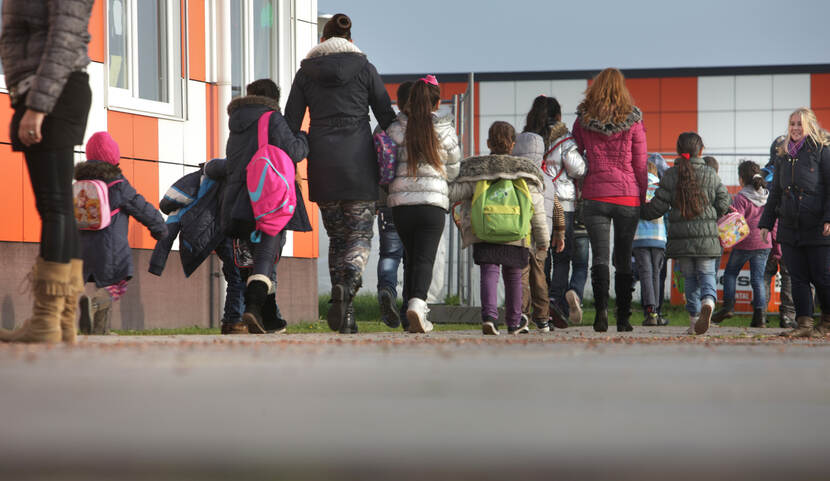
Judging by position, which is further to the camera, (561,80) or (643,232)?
(561,80)

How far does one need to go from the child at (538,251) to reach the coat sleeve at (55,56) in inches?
189

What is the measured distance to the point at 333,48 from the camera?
7902 mm

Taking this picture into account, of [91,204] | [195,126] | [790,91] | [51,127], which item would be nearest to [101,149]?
[91,204]

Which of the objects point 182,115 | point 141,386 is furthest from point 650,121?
point 141,386

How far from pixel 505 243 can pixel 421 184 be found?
2.62 ft

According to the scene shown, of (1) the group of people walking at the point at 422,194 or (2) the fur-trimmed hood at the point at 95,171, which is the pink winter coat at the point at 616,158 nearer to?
(1) the group of people walking at the point at 422,194

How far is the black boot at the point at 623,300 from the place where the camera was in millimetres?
9156

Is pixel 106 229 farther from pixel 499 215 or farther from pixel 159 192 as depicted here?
pixel 499 215

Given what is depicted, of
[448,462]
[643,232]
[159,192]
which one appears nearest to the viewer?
[448,462]

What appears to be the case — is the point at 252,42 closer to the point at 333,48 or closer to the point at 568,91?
the point at 333,48

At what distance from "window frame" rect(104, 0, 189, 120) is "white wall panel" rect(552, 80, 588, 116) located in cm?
1549

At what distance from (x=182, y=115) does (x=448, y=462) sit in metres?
9.12

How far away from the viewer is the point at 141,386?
2586 millimetres

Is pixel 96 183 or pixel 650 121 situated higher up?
pixel 650 121
